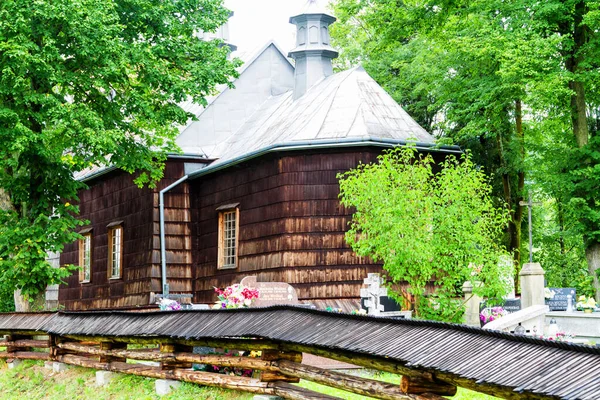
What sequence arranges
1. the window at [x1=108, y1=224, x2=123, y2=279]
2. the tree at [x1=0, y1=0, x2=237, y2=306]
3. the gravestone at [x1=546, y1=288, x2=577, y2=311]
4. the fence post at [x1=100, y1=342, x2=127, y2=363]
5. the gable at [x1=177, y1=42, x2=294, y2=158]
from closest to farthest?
the fence post at [x1=100, y1=342, x2=127, y2=363], the gravestone at [x1=546, y1=288, x2=577, y2=311], the tree at [x1=0, y1=0, x2=237, y2=306], the window at [x1=108, y1=224, x2=123, y2=279], the gable at [x1=177, y1=42, x2=294, y2=158]

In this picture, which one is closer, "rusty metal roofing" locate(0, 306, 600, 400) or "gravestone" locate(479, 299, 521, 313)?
"rusty metal roofing" locate(0, 306, 600, 400)

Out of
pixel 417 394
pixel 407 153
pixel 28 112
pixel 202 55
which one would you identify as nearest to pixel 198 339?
pixel 417 394

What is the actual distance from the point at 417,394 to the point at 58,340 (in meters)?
9.26

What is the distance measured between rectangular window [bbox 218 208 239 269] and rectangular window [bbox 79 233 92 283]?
731 centimetres

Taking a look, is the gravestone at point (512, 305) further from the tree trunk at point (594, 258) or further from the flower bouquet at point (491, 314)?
the tree trunk at point (594, 258)

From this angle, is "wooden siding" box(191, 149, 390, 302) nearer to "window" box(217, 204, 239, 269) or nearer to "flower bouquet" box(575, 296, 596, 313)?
"window" box(217, 204, 239, 269)

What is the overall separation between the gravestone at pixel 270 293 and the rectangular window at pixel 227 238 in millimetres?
7163

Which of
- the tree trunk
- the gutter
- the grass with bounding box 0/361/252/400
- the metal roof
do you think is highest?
the metal roof

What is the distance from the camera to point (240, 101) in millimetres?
29625

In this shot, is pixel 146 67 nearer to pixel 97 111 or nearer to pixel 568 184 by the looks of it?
pixel 97 111

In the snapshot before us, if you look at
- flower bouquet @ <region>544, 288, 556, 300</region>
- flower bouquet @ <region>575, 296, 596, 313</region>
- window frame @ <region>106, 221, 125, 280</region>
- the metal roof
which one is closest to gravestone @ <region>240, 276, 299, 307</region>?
the metal roof

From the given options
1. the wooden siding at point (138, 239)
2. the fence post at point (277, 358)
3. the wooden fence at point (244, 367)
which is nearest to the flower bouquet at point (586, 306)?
the wooden fence at point (244, 367)

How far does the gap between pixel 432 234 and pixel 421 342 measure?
1037cm

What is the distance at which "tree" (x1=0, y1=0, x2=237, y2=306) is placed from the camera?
20.5 m
